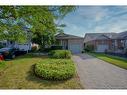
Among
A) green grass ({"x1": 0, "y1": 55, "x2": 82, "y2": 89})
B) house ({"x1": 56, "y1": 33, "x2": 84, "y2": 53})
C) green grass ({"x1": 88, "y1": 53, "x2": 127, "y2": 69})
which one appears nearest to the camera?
green grass ({"x1": 0, "y1": 55, "x2": 82, "y2": 89})

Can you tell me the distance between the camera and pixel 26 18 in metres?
8.13

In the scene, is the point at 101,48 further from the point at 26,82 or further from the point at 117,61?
the point at 26,82

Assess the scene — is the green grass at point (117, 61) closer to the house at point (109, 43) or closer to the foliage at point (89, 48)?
the house at point (109, 43)

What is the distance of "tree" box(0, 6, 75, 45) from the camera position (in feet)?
25.4

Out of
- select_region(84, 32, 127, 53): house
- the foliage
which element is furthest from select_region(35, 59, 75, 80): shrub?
the foliage

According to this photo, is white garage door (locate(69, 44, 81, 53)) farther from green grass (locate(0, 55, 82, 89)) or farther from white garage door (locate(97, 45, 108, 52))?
green grass (locate(0, 55, 82, 89))

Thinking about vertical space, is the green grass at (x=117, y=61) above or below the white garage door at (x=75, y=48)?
below

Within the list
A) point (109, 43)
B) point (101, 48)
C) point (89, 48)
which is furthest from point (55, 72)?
point (89, 48)

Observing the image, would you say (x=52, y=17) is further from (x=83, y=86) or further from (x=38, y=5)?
(x=83, y=86)

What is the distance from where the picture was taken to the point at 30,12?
311 inches

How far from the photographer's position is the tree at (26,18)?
7754mm

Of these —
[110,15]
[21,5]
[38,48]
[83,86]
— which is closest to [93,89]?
[83,86]

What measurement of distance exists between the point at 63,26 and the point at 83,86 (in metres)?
4.22

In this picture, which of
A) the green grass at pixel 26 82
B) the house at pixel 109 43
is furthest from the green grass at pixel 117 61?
the green grass at pixel 26 82
